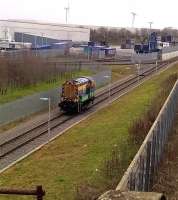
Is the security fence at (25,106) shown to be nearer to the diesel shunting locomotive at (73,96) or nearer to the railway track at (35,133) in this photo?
the diesel shunting locomotive at (73,96)

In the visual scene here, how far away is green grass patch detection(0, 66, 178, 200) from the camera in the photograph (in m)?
19.6

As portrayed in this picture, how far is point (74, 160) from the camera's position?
2409 centimetres

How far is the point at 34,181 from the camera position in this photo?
20828mm

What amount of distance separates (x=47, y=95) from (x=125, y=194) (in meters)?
36.8

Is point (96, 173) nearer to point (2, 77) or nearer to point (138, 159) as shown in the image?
point (138, 159)

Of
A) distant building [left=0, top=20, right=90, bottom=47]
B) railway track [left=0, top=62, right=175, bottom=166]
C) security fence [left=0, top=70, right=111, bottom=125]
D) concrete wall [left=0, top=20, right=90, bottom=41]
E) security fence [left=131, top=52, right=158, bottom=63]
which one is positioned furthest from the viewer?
concrete wall [left=0, top=20, right=90, bottom=41]

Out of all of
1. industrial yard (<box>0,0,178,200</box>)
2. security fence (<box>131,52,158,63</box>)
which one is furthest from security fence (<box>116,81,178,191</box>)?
security fence (<box>131,52,158,63</box>)

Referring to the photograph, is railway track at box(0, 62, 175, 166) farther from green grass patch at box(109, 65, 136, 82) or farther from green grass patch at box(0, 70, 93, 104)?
green grass patch at box(109, 65, 136, 82)

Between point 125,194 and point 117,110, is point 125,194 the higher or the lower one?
the higher one

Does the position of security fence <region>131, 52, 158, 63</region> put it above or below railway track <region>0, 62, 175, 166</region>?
above

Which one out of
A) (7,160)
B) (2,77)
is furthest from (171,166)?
(2,77)

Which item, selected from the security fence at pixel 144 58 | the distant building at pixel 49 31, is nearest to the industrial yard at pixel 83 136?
the security fence at pixel 144 58

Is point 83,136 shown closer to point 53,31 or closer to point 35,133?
point 35,133

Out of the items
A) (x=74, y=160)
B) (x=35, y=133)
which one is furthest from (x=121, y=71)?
(x=74, y=160)
